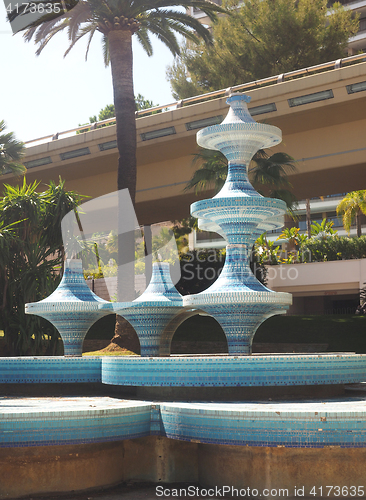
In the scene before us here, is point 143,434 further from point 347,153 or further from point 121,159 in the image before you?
point 347,153

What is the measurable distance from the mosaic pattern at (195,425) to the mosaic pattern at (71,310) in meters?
4.78

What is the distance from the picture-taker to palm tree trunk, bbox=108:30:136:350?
1908 centimetres

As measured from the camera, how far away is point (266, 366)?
7820 millimetres

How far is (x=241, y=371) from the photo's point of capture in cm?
780

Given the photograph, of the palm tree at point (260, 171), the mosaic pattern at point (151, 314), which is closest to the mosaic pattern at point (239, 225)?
the mosaic pattern at point (151, 314)

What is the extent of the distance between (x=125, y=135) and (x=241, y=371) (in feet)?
43.9

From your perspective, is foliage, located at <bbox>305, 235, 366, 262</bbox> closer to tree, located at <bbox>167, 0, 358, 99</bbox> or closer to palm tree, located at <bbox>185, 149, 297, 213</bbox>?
tree, located at <bbox>167, 0, 358, 99</bbox>

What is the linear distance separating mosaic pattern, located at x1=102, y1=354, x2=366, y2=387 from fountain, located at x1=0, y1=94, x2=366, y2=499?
0.01 metres

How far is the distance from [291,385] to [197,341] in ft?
46.3

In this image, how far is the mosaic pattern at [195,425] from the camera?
6047 millimetres

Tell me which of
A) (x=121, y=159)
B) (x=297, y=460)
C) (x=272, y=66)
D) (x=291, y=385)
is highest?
(x=272, y=66)

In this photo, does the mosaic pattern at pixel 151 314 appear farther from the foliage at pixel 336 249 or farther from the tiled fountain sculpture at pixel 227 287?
the foliage at pixel 336 249

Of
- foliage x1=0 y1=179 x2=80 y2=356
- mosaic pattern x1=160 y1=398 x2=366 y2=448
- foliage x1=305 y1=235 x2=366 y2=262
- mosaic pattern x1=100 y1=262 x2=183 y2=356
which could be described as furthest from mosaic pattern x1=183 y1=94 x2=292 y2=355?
foliage x1=305 y1=235 x2=366 y2=262

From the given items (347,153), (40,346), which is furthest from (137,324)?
(347,153)
